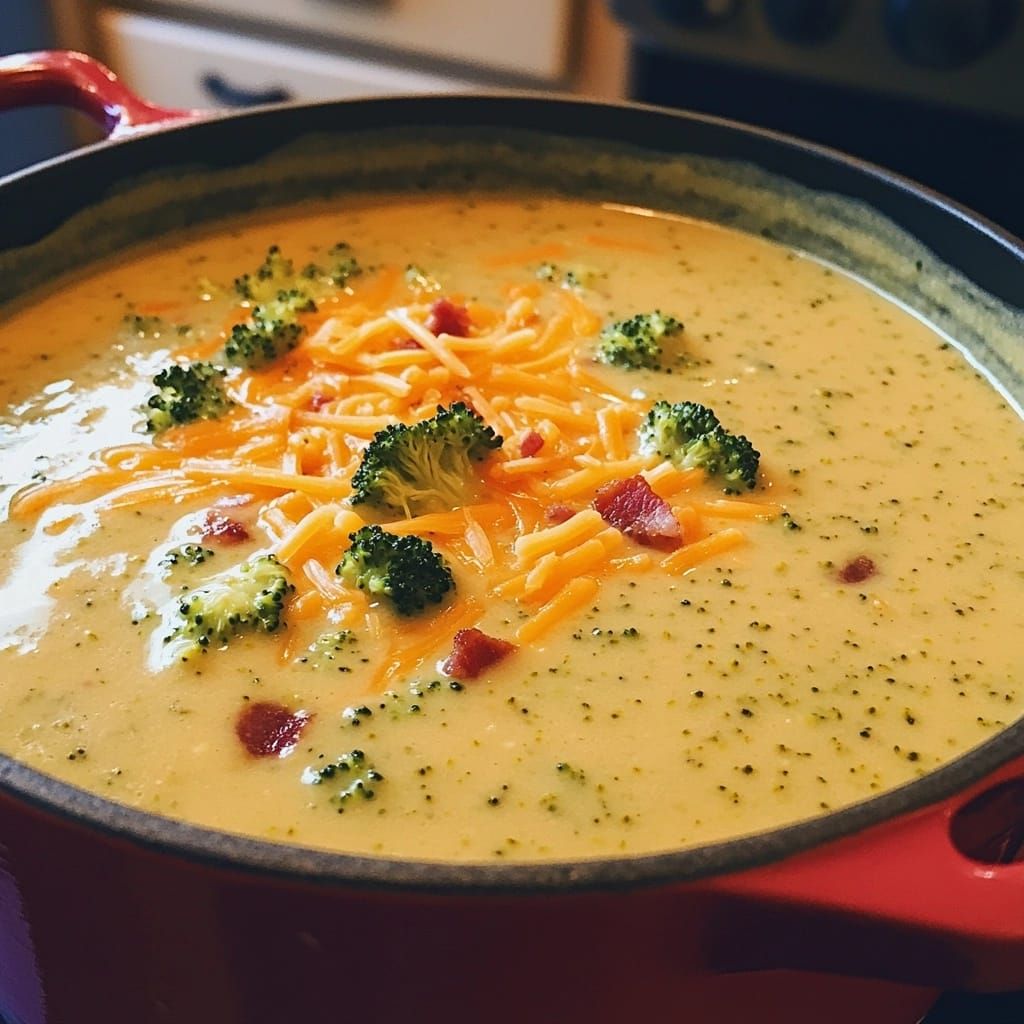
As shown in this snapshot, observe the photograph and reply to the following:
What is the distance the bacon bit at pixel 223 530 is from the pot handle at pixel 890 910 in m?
0.62

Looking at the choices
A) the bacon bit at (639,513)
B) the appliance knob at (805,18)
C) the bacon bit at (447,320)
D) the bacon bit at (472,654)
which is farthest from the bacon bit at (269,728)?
the appliance knob at (805,18)

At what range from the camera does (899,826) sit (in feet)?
2.10

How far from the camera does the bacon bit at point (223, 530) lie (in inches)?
43.7

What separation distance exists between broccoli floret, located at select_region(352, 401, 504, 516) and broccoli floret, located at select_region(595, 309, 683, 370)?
302 mm

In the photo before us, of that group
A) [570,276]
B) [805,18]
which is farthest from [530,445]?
[805,18]

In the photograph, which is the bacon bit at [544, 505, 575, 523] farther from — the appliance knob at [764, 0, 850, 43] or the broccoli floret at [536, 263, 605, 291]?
the appliance knob at [764, 0, 850, 43]

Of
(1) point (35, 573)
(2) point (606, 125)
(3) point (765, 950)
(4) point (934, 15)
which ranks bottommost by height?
(1) point (35, 573)

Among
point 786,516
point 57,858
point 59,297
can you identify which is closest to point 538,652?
point 786,516

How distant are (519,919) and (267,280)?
1.09m

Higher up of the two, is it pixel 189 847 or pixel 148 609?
pixel 189 847

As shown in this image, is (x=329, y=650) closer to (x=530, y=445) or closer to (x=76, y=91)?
(x=530, y=445)

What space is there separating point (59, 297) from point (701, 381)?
0.81 meters

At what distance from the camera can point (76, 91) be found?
143 cm

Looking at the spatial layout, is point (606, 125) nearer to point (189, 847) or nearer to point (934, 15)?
point (934, 15)
